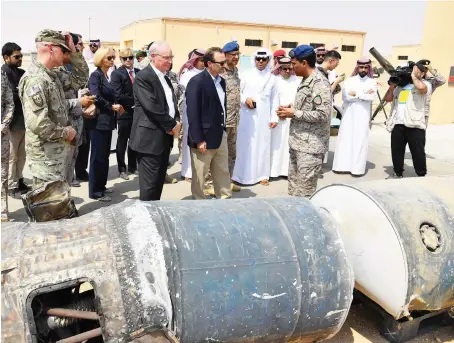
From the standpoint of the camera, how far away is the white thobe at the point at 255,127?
18.9 ft

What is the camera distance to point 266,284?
2113mm

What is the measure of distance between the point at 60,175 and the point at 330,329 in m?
2.28

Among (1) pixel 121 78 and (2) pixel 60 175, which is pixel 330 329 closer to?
(2) pixel 60 175

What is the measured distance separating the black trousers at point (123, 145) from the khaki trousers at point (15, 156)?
4.12 ft

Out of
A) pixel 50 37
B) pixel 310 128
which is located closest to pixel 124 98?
pixel 50 37

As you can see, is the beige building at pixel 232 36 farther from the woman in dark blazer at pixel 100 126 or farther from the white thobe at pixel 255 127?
the woman in dark blazer at pixel 100 126

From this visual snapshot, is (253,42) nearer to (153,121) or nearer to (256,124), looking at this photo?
(256,124)

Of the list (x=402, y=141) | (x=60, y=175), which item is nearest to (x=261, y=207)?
(x=60, y=175)

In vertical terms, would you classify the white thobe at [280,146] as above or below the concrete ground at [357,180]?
above

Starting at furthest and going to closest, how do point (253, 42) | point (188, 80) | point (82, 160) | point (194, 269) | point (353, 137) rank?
1. point (253, 42)
2. point (353, 137)
3. point (188, 80)
4. point (82, 160)
5. point (194, 269)

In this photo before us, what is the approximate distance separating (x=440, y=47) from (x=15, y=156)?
11556 mm

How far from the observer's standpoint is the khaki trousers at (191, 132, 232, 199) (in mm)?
4332

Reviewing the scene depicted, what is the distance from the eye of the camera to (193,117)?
13.7ft

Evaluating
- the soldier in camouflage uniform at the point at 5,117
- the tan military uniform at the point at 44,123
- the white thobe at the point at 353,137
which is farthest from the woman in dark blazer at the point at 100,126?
the white thobe at the point at 353,137
